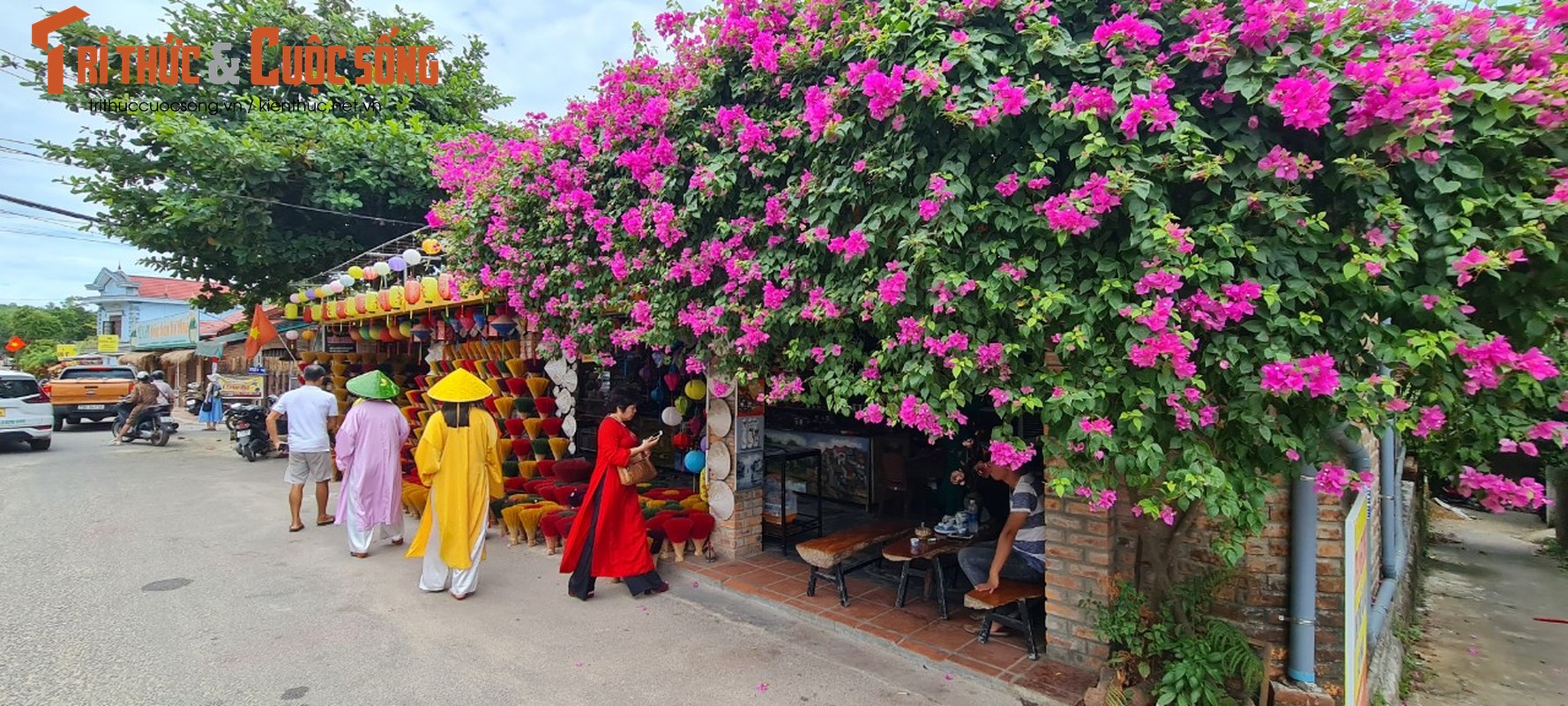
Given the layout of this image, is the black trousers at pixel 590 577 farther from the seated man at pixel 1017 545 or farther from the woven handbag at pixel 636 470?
the seated man at pixel 1017 545

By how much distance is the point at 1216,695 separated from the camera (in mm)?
3260

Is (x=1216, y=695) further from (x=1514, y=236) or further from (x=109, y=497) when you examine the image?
(x=109, y=497)

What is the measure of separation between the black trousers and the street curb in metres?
0.29

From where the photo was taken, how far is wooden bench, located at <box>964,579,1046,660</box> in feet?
13.7

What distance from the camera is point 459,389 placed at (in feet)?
18.7

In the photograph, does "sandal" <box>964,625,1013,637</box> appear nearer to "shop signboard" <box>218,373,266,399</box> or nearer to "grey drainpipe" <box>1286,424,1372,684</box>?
"grey drainpipe" <box>1286,424,1372,684</box>

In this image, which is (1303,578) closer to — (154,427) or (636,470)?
(636,470)

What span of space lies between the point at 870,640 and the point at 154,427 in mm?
17617

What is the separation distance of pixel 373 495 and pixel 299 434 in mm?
1653

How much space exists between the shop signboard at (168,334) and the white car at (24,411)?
1128 cm

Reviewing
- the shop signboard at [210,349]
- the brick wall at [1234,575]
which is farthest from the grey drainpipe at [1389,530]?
the shop signboard at [210,349]

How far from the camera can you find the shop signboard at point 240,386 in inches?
718

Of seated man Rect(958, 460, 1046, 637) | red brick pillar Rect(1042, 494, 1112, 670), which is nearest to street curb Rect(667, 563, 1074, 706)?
red brick pillar Rect(1042, 494, 1112, 670)

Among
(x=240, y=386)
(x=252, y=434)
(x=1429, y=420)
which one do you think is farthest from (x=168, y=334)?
(x=1429, y=420)
